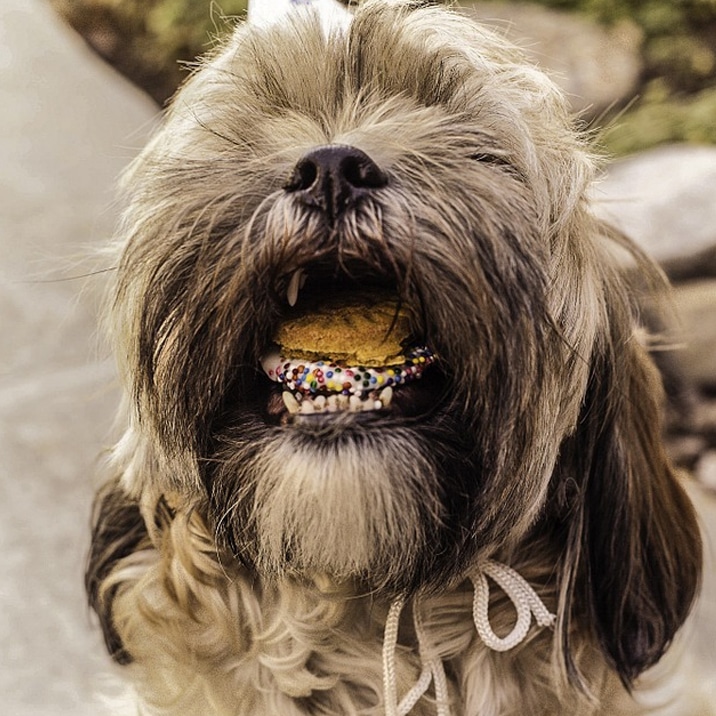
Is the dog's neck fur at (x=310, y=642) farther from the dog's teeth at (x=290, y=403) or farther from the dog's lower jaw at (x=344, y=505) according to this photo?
the dog's teeth at (x=290, y=403)

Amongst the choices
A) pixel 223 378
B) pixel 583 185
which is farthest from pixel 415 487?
pixel 583 185

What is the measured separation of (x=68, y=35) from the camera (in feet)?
14.1

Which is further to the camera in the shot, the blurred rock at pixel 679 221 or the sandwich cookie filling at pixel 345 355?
the blurred rock at pixel 679 221

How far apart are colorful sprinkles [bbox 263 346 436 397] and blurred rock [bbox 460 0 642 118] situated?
2779 millimetres

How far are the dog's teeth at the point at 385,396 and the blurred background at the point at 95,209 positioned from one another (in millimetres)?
558

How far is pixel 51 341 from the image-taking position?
2.99 meters

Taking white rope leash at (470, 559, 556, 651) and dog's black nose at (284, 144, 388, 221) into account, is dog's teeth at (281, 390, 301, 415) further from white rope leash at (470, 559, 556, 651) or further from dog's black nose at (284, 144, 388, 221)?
white rope leash at (470, 559, 556, 651)

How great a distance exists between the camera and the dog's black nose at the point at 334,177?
1190 millimetres

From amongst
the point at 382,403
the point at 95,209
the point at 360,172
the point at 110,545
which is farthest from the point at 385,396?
the point at 95,209

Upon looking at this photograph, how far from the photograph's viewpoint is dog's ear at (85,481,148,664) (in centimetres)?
169

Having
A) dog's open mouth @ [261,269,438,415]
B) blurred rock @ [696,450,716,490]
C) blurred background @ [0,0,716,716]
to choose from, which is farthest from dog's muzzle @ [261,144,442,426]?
blurred rock @ [696,450,716,490]

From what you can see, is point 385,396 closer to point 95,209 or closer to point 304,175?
point 304,175

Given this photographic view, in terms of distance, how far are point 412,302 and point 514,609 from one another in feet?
1.74

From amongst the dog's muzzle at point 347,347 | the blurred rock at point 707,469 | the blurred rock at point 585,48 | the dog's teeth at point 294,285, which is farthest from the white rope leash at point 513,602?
the blurred rock at point 585,48
